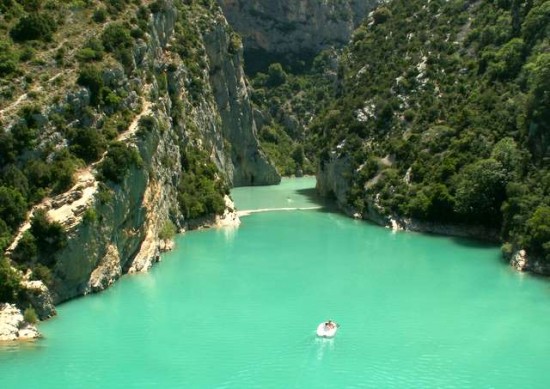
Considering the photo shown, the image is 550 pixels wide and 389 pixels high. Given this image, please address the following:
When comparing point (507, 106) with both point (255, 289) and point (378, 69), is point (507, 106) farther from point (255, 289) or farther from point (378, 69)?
point (255, 289)

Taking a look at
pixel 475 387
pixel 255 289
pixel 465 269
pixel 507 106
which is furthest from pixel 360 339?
pixel 507 106

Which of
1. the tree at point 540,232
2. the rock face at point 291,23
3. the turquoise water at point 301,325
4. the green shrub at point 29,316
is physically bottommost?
the turquoise water at point 301,325

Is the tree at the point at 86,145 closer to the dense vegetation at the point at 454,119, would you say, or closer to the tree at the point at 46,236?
the tree at the point at 46,236

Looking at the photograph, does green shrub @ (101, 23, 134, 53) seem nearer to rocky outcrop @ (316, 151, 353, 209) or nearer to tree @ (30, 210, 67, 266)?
tree @ (30, 210, 67, 266)

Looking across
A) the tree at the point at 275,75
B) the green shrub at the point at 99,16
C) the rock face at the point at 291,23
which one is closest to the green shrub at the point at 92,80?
the green shrub at the point at 99,16

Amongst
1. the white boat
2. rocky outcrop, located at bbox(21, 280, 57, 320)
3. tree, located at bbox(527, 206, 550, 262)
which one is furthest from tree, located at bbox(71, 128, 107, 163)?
tree, located at bbox(527, 206, 550, 262)

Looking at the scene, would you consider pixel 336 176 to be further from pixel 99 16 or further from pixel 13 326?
pixel 13 326
